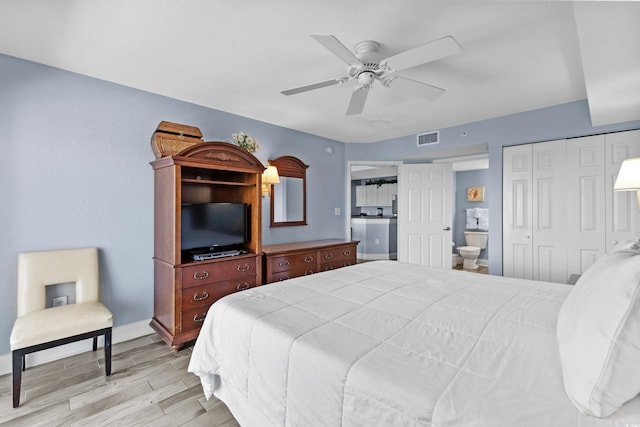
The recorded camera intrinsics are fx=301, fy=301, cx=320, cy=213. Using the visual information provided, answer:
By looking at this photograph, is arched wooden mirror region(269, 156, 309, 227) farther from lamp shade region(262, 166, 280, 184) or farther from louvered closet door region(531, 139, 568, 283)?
louvered closet door region(531, 139, 568, 283)

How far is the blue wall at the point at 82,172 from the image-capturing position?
2.37 m

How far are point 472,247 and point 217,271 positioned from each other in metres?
5.53

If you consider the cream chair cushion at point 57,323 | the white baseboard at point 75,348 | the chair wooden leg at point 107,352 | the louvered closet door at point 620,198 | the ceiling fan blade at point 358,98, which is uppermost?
the ceiling fan blade at point 358,98

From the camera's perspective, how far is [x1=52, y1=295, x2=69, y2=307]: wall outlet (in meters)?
2.52

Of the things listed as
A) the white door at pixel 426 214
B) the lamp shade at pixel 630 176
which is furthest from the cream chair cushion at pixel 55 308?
the white door at pixel 426 214

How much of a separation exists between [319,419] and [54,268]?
254 centimetres

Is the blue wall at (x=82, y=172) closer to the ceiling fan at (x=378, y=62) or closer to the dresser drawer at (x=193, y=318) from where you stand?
the dresser drawer at (x=193, y=318)

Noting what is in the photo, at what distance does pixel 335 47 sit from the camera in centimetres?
173

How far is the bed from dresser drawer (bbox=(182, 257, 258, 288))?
1.07 m

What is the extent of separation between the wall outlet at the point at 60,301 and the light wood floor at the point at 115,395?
1.54 feet

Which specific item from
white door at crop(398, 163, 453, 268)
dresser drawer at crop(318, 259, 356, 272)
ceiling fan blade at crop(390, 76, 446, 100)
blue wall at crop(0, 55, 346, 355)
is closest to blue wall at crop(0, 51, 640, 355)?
blue wall at crop(0, 55, 346, 355)

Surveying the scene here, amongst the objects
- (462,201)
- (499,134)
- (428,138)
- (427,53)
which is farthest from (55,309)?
(462,201)

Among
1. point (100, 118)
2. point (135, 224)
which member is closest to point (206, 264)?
point (135, 224)

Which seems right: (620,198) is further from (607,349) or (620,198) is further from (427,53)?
(607,349)
